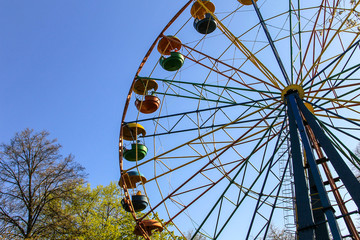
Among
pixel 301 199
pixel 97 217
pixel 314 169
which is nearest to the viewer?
pixel 301 199

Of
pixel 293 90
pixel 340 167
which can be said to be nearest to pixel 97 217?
pixel 293 90

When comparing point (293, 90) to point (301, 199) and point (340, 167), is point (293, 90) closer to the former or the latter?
point (340, 167)

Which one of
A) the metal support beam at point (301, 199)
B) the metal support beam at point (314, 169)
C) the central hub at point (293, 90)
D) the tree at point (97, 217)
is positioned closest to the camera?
the metal support beam at point (314, 169)

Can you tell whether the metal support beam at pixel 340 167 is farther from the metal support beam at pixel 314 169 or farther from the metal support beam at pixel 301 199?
the metal support beam at pixel 301 199

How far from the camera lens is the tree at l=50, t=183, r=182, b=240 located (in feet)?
52.0

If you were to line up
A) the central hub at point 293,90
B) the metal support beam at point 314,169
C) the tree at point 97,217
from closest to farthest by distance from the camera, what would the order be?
the metal support beam at point 314,169 → the central hub at point 293,90 → the tree at point 97,217

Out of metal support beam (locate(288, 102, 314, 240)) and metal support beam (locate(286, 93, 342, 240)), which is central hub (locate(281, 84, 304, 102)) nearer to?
metal support beam (locate(286, 93, 342, 240))

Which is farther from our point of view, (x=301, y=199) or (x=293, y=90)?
(x=293, y=90)

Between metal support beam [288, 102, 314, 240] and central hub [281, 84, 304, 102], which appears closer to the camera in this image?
metal support beam [288, 102, 314, 240]

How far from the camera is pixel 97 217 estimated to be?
1850cm

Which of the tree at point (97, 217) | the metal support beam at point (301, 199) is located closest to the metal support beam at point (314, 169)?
the metal support beam at point (301, 199)

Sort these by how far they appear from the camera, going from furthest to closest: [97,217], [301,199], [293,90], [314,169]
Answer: [97,217], [293,90], [314,169], [301,199]

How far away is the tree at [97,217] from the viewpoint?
1586 centimetres

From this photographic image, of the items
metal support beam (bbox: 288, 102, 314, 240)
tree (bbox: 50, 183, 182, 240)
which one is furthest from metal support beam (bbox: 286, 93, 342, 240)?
tree (bbox: 50, 183, 182, 240)
